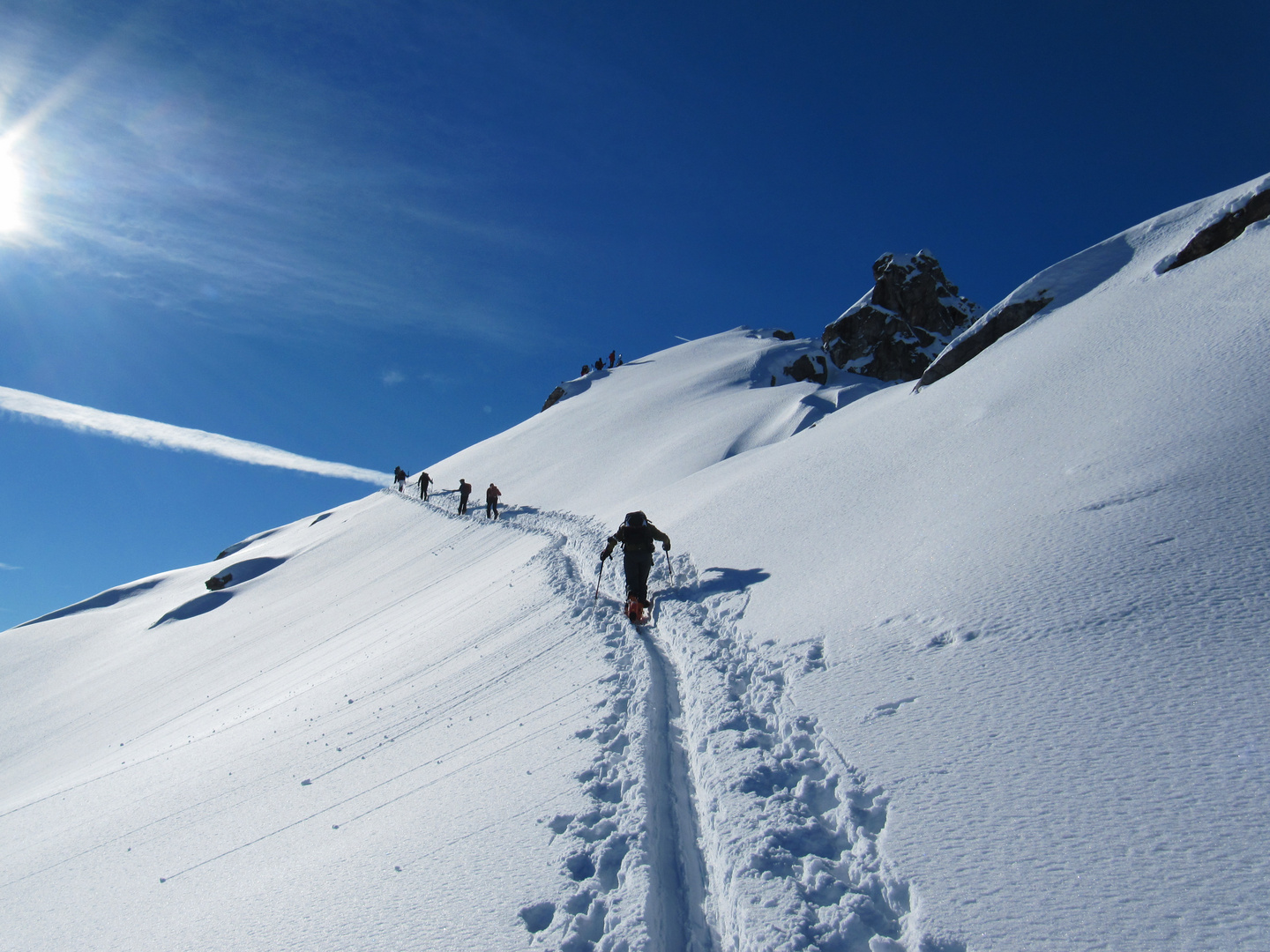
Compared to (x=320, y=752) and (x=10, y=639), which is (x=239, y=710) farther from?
(x=10, y=639)

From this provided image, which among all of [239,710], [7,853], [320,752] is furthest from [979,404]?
[7,853]

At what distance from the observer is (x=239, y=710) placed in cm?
1202

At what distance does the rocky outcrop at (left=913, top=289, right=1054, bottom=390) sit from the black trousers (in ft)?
37.7

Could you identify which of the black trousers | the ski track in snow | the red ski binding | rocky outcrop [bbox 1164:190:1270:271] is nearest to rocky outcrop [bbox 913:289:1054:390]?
rocky outcrop [bbox 1164:190:1270:271]

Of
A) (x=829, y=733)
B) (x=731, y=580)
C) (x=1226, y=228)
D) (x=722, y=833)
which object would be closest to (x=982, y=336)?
(x=1226, y=228)

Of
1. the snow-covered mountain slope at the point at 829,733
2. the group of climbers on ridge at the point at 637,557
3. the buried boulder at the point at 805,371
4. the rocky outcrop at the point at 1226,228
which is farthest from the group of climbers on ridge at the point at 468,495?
the buried boulder at the point at 805,371

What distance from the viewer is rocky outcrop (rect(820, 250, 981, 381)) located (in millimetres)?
50844

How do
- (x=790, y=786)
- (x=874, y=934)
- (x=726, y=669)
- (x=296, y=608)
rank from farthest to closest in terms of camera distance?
(x=296, y=608), (x=726, y=669), (x=790, y=786), (x=874, y=934)

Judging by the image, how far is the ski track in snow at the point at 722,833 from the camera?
11.8 ft

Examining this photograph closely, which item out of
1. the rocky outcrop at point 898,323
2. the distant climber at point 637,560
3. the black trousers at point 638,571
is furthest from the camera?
the rocky outcrop at point 898,323

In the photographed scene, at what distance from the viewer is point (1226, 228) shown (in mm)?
13961

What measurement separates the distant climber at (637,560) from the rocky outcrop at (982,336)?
11.2m

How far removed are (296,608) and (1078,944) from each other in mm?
22883

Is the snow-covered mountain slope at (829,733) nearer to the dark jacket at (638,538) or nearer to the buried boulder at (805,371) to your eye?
the dark jacket at (638,538)
